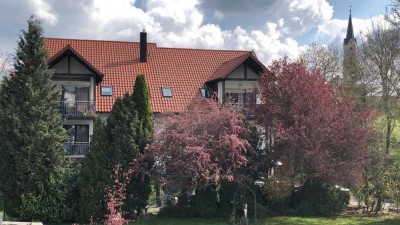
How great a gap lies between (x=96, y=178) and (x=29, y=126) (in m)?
3.79

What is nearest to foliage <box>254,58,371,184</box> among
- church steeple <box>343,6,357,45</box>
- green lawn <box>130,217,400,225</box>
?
green lawn <box>130,217,400,225</box>

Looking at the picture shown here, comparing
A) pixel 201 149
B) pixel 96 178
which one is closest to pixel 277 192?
pixel 201 149

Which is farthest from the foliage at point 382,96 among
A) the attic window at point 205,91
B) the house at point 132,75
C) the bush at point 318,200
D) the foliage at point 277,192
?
the attic window at point 205,91

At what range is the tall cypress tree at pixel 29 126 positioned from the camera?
19030mm

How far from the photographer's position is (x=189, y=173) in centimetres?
1792

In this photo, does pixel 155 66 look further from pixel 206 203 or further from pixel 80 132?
pixel 206 203

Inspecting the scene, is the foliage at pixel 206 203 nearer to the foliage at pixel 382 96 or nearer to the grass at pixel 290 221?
the grass at pixel 290 221

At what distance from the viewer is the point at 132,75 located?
30.0m

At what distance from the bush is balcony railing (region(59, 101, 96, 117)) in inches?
517

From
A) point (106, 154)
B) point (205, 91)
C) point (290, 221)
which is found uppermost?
point (205, 91)

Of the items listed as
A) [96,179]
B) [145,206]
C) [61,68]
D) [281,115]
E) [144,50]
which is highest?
[144,50]

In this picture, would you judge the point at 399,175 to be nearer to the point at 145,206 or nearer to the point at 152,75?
the point at 145,206

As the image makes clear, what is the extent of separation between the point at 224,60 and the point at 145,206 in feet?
54.0

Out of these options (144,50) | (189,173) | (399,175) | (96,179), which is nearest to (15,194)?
(96,179)
